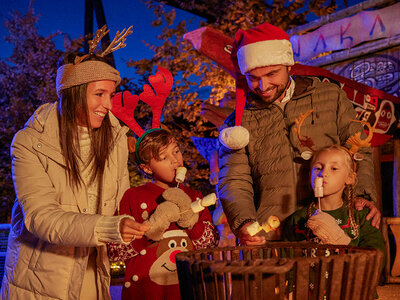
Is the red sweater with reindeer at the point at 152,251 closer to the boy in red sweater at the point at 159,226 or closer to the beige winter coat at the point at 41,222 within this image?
the boy in red sweater at the point at 159,226

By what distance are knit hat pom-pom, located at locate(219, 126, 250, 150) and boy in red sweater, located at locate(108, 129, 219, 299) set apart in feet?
1.06

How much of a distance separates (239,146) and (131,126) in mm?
798

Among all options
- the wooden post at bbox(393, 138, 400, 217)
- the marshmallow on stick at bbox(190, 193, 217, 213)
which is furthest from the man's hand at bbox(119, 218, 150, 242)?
the wooden post at bbox(393, 138, 400, 217)

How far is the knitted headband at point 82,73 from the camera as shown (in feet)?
8.07

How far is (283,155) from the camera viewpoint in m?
2.76

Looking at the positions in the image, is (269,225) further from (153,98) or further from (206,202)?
(153,98)

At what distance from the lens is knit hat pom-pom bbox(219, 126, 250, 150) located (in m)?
2.74

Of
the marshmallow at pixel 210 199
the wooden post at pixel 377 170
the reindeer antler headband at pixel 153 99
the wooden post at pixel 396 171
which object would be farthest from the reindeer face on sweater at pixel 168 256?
the wooden post at pixel 396 171

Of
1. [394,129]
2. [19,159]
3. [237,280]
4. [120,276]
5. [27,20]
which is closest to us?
[237,280]

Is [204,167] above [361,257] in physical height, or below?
above

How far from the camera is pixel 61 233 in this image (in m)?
2.02

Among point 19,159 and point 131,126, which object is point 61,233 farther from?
point 131,126

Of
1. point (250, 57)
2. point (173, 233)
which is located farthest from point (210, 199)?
point (250, 57)

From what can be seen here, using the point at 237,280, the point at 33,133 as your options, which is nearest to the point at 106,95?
the point at 33,133
